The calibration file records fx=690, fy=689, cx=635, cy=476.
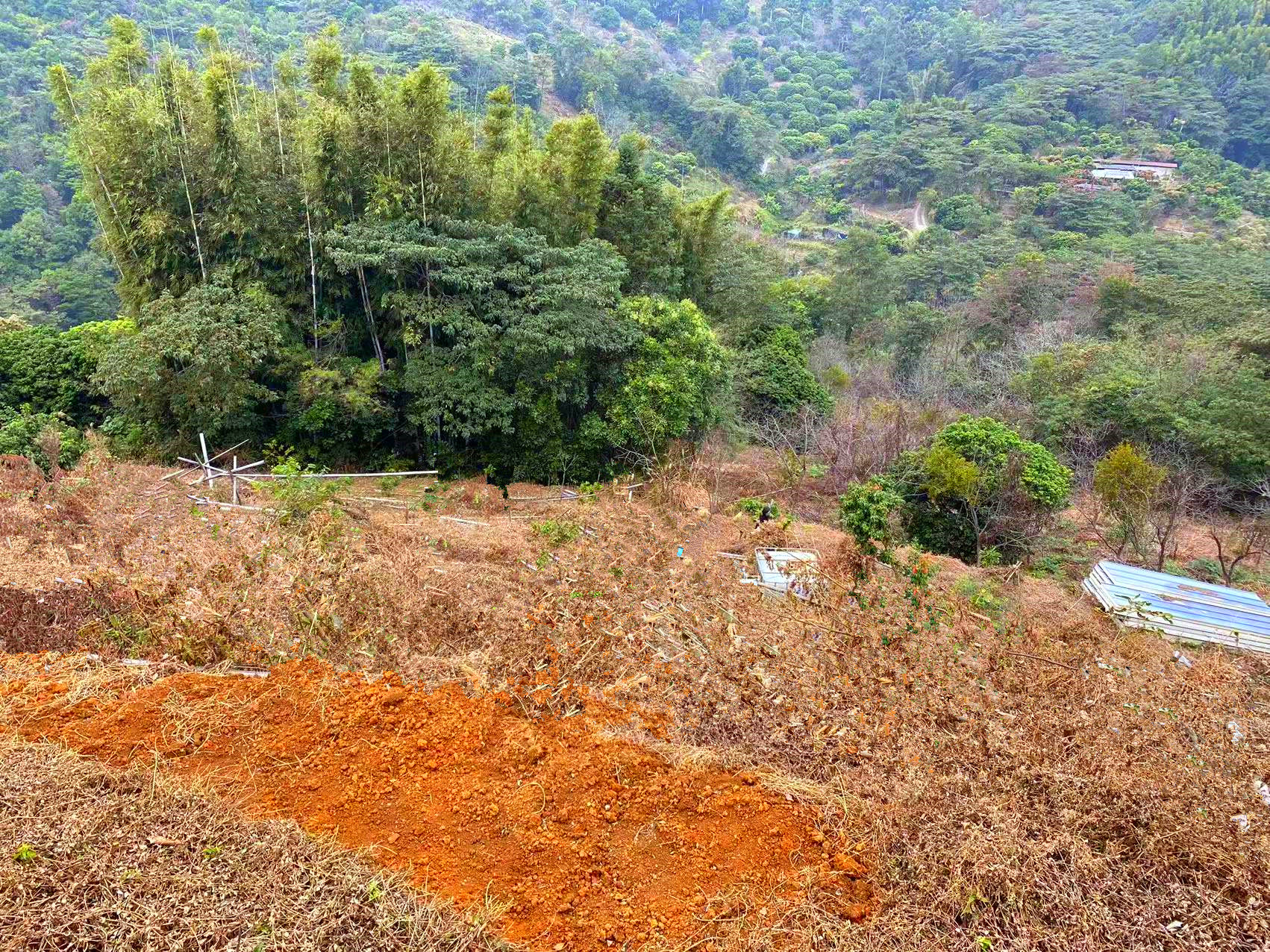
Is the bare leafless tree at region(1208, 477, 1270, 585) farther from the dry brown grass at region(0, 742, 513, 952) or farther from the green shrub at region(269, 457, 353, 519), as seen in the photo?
the green shrub at region(269, 457, 353, 519)

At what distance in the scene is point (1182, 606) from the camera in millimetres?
6039

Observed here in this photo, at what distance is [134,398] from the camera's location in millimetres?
9148

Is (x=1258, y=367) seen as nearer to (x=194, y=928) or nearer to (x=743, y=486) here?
(x=743, y=486)

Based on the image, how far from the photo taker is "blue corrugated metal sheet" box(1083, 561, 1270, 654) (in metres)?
5.55

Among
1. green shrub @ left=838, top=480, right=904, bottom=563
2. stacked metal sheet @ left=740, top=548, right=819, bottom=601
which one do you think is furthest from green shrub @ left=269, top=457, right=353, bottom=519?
green shrub @ left=838, top=480, right=904, bottom=563

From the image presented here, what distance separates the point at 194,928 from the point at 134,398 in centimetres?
924

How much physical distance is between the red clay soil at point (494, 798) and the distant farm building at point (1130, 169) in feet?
122

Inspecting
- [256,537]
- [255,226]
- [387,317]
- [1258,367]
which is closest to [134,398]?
[255,226]

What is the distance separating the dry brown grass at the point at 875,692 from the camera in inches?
95.3

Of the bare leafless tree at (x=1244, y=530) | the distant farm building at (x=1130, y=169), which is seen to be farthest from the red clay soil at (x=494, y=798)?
the distant farm building at (x=1130, y=169)

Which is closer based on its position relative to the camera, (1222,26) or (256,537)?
(256,537)

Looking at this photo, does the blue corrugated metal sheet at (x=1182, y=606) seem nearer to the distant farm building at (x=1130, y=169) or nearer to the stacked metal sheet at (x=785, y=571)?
the stacked metal sheet at (x=785, y=571)

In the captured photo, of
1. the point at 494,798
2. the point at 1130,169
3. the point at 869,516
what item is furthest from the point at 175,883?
the point at 1130,169

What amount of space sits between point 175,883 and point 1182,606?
7.34 meters
